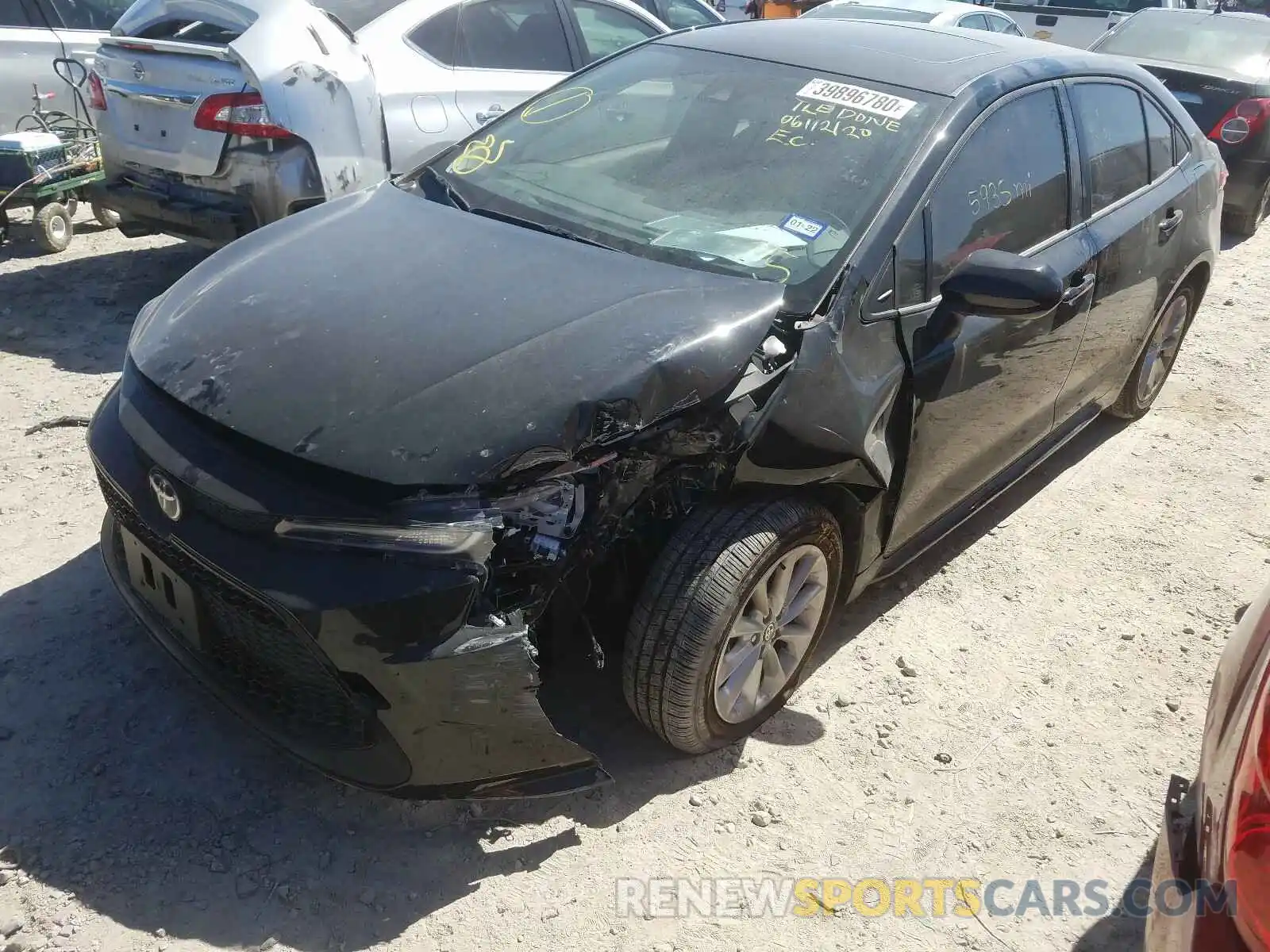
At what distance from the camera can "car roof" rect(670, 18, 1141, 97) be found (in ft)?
10.4

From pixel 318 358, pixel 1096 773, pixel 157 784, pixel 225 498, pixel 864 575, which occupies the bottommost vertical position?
pixel 1096 773

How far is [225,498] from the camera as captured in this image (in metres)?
2.16

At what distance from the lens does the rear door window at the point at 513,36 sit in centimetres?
557

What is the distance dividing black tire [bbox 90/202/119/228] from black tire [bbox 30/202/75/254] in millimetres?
209

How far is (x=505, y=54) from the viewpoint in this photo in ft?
18.8

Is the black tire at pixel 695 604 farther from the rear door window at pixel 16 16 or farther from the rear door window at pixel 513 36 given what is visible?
the rear door window at pixel 16 16

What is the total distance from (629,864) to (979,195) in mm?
2085

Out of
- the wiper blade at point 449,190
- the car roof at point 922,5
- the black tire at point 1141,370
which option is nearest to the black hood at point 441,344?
the wiper blade at point 449,190

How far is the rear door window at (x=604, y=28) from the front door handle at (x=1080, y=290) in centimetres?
344

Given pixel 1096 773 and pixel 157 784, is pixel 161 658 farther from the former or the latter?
pixel 1096 773

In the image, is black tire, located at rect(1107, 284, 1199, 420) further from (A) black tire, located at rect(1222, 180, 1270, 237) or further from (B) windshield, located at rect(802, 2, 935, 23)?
(B) windshield, located at rect(802, 2, 935, 23)

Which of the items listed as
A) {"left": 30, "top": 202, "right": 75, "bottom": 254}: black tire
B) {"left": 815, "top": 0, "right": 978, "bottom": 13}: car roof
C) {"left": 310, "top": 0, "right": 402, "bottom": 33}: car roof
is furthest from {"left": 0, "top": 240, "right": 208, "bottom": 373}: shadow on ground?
{"left": 815, "top": 0, "right": 978, "bottom": 13}: car roof

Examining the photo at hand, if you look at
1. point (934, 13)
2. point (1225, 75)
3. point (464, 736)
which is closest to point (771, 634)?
point (464, 736)

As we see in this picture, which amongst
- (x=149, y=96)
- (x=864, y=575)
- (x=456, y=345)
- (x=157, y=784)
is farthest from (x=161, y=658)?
(x=149, y=96)
